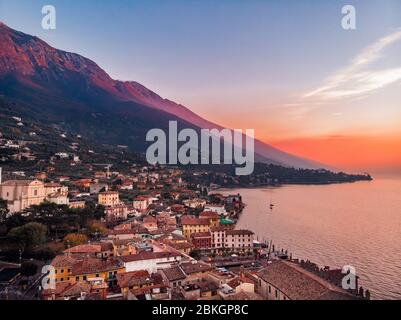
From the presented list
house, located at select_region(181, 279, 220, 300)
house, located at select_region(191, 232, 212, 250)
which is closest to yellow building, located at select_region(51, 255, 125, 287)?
house, located at select_region(181, 279, 220, 300)

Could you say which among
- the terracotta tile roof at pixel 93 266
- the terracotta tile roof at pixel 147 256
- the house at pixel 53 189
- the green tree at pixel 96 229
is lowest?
the terracotta tile roof at pixel 93 266

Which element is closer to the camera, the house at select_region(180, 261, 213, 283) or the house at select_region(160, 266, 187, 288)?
the house at select_region(160, 266, 187, 288)

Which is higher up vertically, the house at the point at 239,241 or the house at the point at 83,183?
the house at the point at 83,183

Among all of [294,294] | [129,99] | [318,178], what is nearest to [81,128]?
[129,99]

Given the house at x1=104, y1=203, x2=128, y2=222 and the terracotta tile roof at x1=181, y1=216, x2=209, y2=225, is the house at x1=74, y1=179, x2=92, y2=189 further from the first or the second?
the terracotta tile roof at x1=181, y1=216, x2=209, y2=225

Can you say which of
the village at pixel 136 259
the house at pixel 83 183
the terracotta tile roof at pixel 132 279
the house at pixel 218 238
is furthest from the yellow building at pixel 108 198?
the terracotta tile roof at pixel 132 279

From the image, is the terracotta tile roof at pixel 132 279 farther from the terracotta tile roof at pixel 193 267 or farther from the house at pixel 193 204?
the house at pixel 193 204
